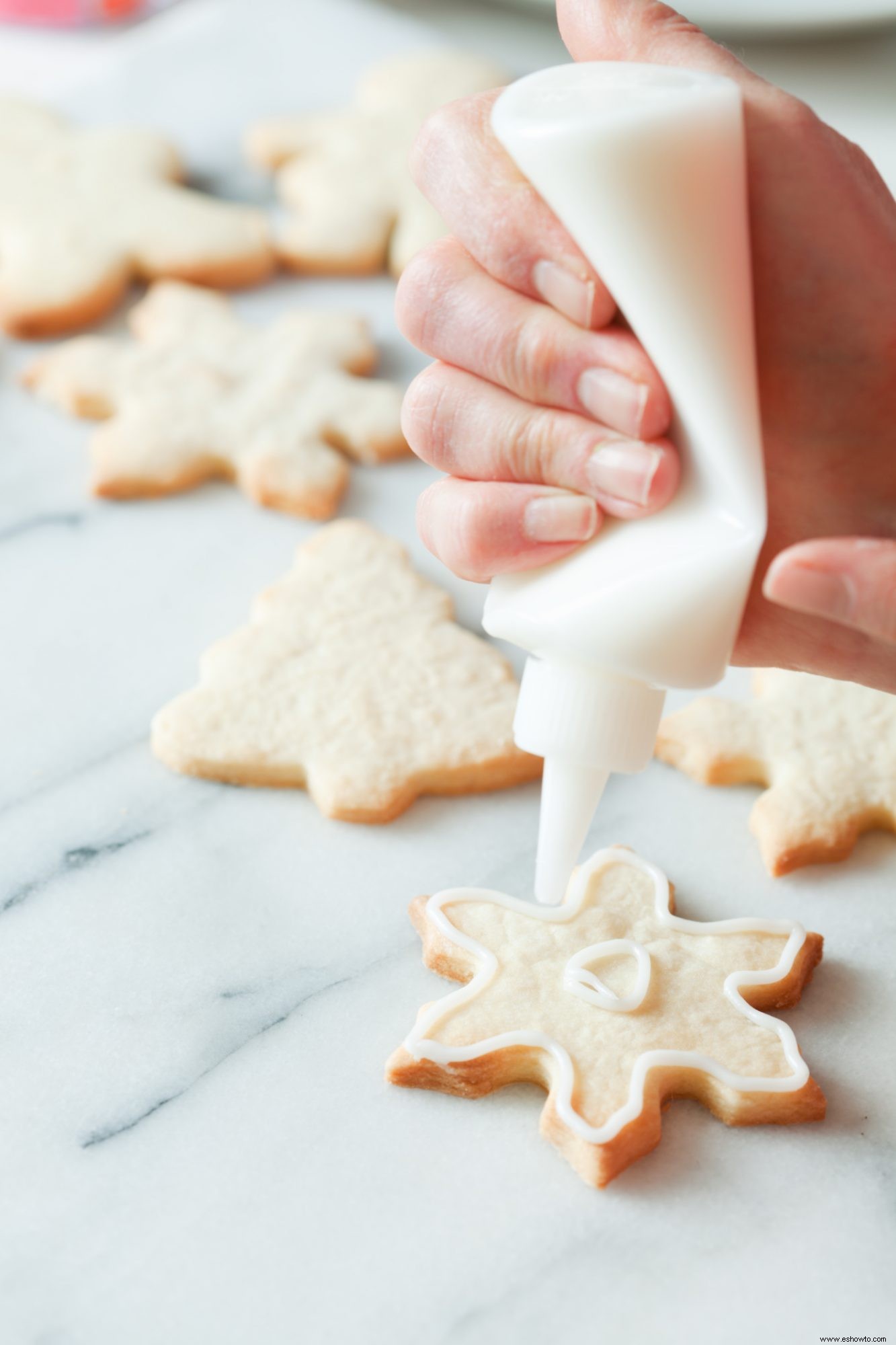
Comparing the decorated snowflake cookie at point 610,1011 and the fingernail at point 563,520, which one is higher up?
the fingernail at point 563,520

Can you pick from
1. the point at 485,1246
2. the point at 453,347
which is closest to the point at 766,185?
the point at 453,347

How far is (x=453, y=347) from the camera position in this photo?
2.94 ft

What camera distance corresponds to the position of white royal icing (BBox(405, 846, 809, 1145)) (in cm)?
82

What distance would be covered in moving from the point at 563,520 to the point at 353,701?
37 cm

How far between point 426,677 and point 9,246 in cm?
82

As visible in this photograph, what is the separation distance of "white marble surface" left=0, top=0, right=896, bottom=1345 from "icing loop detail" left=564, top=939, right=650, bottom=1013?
0.08m

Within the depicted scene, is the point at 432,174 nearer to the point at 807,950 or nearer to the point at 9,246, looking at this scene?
the point at 807,950

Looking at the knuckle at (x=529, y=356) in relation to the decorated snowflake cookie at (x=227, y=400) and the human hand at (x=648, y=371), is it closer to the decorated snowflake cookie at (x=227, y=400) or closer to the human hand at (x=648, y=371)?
the human hand at (x=648, y=371)

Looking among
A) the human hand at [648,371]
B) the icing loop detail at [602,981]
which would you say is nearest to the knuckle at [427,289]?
the human hand at [648,371]

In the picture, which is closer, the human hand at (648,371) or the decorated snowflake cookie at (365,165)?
the human hand at (648,371)

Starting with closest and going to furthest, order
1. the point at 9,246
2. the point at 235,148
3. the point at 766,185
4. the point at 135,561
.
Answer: the point at 766,185
the point at 135,561
the point at 9,246
the point at 235,148

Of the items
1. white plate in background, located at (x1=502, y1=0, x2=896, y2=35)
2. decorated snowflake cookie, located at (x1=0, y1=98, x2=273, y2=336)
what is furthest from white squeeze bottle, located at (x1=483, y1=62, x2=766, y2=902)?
white plate in background, located at (x1=502, y1=0, x2=896, y2=35)

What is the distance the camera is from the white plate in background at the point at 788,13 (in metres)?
1.82

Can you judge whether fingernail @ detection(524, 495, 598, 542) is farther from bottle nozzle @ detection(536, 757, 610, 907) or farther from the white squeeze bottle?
bottle nozzle @ detection(536, 757, 610, 907)
